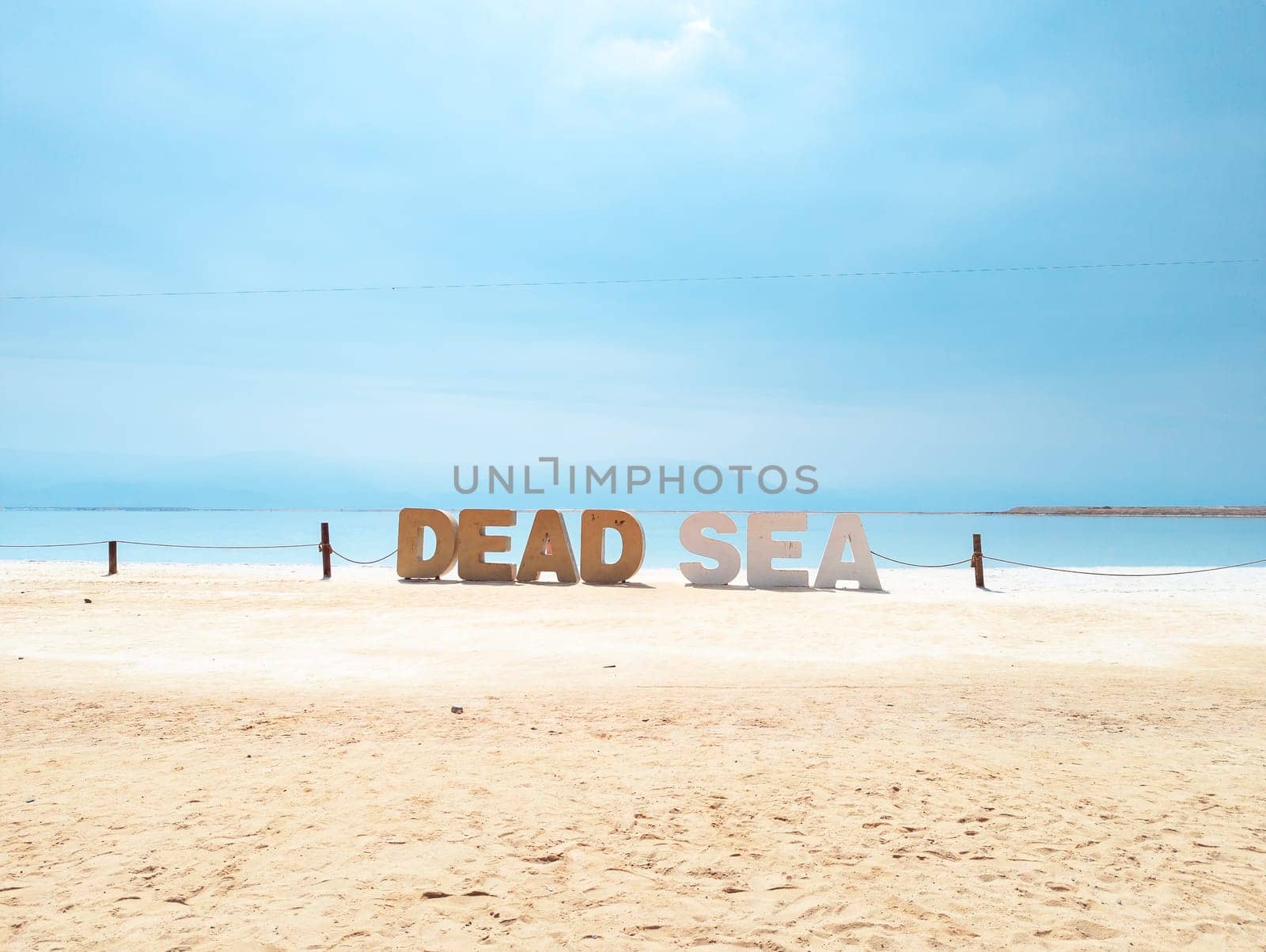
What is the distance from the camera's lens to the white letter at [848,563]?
48.1ft

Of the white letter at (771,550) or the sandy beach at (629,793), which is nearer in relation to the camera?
the sandy beach at (629,793)

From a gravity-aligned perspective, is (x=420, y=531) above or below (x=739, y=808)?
above

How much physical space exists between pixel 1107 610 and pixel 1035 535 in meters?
26.6

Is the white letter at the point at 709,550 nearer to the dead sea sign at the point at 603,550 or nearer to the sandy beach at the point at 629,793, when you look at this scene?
the dead sea sign at the point at 603,550

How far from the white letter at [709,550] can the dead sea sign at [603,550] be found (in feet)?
0.05

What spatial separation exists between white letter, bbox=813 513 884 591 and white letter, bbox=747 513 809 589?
42 centimetres

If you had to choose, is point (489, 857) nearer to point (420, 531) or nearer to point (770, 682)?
point (770, 682)

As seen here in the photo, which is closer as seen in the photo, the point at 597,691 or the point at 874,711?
the point at 874,711

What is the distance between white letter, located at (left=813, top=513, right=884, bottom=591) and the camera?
14.7 m

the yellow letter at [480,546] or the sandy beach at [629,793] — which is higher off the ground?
the yellow letter at [480,546]

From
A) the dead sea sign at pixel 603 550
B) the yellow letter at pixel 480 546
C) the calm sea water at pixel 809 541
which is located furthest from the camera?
the calm sea water at pixel 809 541

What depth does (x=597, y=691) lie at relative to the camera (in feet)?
22.8

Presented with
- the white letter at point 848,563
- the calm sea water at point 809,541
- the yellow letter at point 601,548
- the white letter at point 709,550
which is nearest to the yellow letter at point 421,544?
the yellow letter at point 601,548

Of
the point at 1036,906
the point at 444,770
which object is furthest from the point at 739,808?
the point at 444,770
